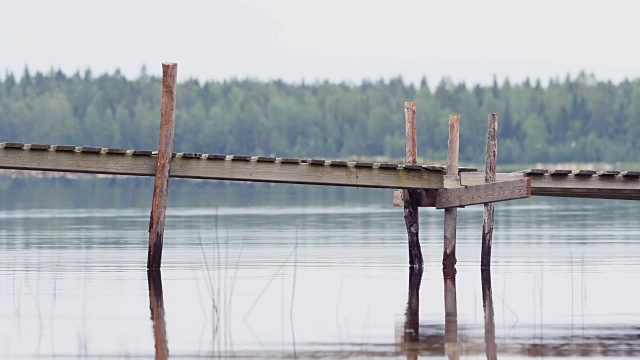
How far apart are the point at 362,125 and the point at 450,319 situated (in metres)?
167

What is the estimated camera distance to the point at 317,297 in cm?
2086

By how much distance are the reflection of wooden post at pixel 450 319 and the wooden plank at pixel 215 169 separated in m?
2.32

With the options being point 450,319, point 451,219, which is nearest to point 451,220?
point 451,219

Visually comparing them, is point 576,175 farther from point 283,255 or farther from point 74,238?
→ point 74,238

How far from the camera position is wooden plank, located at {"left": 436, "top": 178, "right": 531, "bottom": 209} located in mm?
24750

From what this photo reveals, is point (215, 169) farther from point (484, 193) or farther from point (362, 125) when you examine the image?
point (362, 125)

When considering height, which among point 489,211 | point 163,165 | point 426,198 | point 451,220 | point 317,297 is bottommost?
point 317,297

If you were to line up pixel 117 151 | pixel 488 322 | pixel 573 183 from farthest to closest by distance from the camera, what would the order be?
pixel 573 183
pixel 117 151
pixel 488 322

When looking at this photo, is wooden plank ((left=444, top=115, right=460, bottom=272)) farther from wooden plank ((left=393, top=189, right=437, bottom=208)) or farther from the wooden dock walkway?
wooden plank ((left=393, top=189, right=437, bottom=208))

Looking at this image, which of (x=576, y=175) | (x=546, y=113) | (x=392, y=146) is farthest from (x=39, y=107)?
(x=576, y=175)

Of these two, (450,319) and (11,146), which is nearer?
(450,319)

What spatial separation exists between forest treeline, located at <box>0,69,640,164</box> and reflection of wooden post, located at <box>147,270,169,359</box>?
148173 mm

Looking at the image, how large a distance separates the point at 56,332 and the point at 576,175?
11.6 metres

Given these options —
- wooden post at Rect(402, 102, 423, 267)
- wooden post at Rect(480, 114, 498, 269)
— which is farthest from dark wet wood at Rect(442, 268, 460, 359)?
wooden post at Rect(402, 102, 423, 267)
